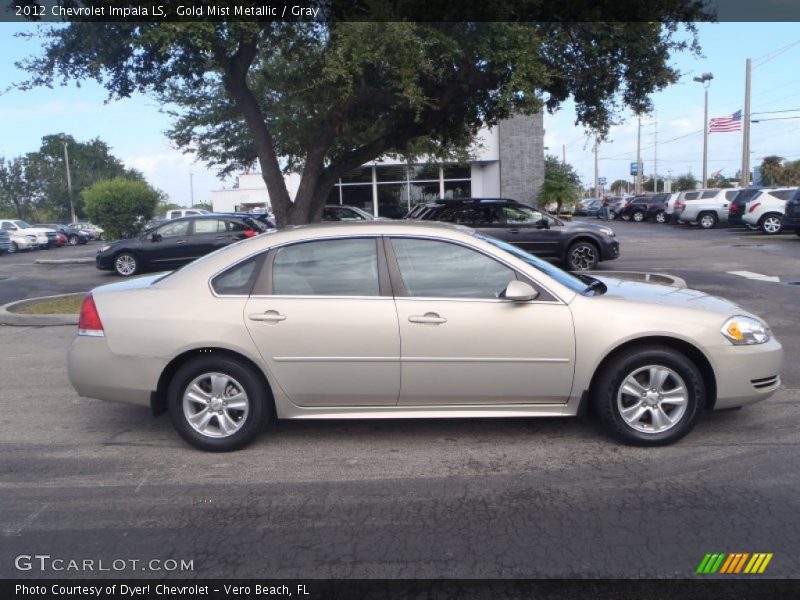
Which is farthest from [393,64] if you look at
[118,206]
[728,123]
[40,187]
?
[40,187]

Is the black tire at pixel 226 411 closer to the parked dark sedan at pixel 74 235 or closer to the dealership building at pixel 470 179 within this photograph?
the dealership building at pixel 470 179

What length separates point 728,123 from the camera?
3909cm

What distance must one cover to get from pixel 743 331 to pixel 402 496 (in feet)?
8.71

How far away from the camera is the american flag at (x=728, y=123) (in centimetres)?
3841

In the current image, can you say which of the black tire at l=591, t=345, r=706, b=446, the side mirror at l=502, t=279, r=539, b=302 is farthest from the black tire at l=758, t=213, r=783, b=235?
the side mirror at l=502, t=279, r=539, b=302

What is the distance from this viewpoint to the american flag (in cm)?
3841

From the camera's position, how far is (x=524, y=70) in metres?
10.7

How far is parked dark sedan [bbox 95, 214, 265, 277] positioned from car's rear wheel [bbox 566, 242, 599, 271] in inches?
297

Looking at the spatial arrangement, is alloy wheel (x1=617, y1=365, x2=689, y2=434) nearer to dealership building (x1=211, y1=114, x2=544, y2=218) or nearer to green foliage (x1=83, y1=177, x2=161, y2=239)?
green foliage (x1=83, y1=177, x2=161, y2=239)

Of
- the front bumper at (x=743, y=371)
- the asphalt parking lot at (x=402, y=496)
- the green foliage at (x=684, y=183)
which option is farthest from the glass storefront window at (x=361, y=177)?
the green foliage at (x=684, y=183)

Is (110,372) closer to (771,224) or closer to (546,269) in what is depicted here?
(546,269)

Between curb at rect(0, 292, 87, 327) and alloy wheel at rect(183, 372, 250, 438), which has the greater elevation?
alloy wheel at rect(183, 372, 250, 438)

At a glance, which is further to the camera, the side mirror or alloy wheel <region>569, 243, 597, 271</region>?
alloy wheel <region>569, 243, 597, 271</region>

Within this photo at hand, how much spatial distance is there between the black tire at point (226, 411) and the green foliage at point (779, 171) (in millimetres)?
62283
